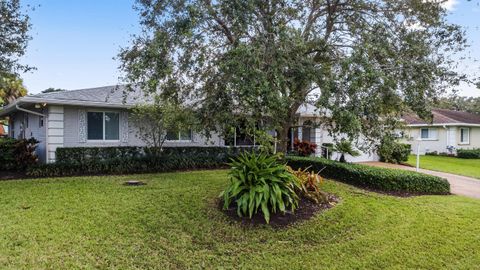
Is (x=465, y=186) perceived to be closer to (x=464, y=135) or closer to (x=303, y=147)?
(x=303, y=147)

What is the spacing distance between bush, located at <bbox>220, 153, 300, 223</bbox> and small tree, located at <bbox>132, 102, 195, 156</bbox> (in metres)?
2.12

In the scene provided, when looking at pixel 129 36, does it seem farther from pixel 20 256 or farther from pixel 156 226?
pixel 20 256

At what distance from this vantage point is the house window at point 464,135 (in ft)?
89.8

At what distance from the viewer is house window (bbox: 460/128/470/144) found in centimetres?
2738

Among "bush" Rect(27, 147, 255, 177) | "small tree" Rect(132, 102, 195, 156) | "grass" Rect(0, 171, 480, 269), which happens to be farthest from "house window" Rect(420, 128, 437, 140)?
"small tree" Rect(132, 102, 195, 156)

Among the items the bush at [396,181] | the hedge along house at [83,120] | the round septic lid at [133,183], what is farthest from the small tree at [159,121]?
the bush at [396,181]

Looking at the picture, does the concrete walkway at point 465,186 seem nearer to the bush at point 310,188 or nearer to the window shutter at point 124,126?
the bush at point 310,188

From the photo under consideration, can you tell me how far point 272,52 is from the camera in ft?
22.3

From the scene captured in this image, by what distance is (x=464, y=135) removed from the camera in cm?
2766

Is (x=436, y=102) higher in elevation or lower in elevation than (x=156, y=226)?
higher

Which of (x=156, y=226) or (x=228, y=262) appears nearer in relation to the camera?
(x=228, y=262)

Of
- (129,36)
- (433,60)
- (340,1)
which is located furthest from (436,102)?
(129,36)

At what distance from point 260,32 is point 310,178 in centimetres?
366

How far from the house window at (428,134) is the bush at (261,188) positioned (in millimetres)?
25491
